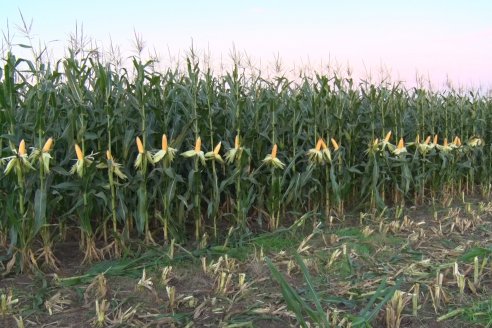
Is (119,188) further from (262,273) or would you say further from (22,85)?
(262,273)

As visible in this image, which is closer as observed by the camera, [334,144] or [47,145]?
[47,145]

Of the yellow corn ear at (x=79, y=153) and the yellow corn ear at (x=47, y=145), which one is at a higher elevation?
the yellow corn ear at (x=47, y=145)

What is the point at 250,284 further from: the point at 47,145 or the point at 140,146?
the point at 47,145

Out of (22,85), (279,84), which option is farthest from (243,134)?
(22,85)

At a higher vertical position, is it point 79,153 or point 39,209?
point 79,153

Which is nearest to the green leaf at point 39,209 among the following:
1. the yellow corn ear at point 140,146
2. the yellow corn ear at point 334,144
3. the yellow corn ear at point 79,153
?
the yellow corn ear at point 79,153

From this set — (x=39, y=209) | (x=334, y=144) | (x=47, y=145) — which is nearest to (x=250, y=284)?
(x=39, y=209)

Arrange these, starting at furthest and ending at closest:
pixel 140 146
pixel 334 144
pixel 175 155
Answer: pixel 334 144, pixel 175 155, pixel 140 146

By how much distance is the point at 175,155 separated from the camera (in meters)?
4.67

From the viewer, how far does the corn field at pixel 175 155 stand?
409 cm

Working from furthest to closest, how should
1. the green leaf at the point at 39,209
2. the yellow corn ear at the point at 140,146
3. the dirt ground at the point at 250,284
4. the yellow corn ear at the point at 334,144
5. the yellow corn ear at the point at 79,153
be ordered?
the yellow corn ear at the point at 334,144
the yellow corn ear at the point at 140,146
the yellow corn ear at the point at 79,153
the green leaf at the point at 39,209
the dirt ground at the point at 250,284

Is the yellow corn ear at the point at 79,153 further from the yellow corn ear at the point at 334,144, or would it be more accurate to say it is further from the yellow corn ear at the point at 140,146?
the yellow corn ear at the point at 334,144

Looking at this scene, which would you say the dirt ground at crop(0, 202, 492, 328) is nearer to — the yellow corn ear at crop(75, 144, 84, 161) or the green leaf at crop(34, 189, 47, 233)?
the green leaf at crop(34, 189, 47, 233)

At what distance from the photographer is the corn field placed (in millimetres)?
4090
